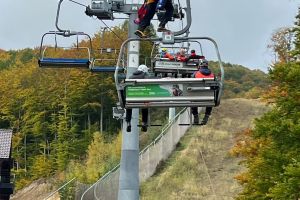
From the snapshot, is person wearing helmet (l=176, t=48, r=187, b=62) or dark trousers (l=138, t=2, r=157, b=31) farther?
person wearing helmet (l=176, t=48, r=187, b=62)

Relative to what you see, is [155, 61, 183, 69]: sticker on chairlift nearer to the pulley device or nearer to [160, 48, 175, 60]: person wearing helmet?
[160, 48, 175, 60]: person wearing helmet

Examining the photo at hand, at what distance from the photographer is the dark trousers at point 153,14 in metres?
12.4

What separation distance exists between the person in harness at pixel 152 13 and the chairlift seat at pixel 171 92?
196 cm

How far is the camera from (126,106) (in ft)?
34.8

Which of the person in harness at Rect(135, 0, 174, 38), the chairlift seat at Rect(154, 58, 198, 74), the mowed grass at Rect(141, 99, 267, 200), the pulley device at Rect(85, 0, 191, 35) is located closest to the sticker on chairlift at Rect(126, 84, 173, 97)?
the person in harness at Rect(135, 0, 174, 38)

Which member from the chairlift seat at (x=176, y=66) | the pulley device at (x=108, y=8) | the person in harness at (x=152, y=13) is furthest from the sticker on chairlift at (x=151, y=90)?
the pulley device at (x=108, y=8)

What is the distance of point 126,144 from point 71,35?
8.61ft

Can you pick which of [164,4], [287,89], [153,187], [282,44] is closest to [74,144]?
[282,44]

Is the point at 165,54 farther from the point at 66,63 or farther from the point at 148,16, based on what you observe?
the point at 66,63

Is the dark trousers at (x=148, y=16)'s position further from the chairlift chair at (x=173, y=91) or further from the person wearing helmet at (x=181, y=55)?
the chairlift chair at (x=173, y=91)

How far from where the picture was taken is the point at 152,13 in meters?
12.6

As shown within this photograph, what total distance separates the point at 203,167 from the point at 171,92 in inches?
1313

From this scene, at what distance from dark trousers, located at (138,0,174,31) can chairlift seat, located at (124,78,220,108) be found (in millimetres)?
2262

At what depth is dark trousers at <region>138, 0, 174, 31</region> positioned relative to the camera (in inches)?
488
